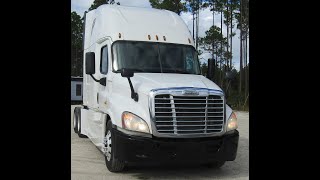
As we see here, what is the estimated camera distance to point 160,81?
6.95 m

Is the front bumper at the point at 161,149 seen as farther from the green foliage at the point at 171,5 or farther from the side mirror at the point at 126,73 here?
the green foliage at the point at 171,5

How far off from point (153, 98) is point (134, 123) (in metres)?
0.51

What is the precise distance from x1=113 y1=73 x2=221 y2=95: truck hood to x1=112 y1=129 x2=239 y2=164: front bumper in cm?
84

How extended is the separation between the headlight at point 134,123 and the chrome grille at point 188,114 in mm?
208

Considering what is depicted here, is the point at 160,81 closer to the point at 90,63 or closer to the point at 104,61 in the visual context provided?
the point at 90,63

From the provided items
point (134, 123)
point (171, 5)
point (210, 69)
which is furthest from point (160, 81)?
point (171, 5)

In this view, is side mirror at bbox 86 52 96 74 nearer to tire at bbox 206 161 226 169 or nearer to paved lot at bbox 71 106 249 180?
paved lot at bbox 71 106 249 180

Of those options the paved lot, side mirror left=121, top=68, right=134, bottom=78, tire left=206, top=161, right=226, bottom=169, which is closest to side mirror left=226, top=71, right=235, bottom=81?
tire left=206, top=161, right=226, bottom=169
